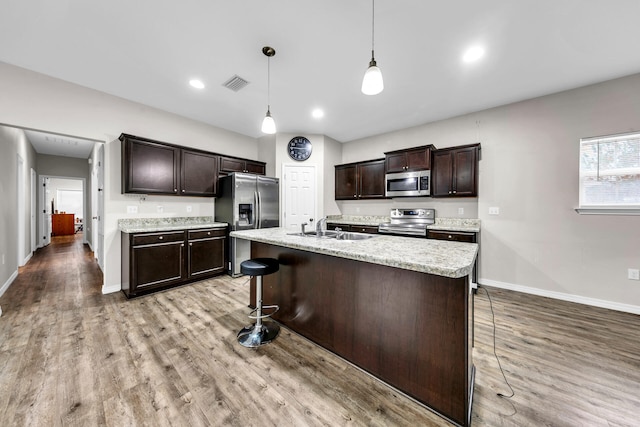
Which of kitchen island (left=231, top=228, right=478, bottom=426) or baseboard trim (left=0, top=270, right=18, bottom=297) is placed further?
baseboard trim (left=0, top=270, right=18, bottom=297)

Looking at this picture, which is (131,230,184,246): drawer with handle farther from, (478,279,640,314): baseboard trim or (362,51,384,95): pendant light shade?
(478,279,640,314): baseboard trim

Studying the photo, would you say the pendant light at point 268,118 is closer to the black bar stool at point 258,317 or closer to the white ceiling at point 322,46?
the white ceiling at point 322,46

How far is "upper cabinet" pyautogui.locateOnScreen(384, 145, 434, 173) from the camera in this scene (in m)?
3.85

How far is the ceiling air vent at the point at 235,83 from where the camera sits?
9.24 ft

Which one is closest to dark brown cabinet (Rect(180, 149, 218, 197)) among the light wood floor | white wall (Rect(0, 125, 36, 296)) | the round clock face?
the round clock face

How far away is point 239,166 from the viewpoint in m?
4.47

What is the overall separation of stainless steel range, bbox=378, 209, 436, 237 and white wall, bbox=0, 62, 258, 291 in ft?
11.3

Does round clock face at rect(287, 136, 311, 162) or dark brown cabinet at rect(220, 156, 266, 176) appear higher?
round clock face at rect(287, 136, 311, 162)

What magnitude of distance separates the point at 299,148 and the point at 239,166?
1291 mm

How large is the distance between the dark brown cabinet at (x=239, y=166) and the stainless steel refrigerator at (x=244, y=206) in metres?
0.26

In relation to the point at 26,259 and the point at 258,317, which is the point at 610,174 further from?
the point at 26,259

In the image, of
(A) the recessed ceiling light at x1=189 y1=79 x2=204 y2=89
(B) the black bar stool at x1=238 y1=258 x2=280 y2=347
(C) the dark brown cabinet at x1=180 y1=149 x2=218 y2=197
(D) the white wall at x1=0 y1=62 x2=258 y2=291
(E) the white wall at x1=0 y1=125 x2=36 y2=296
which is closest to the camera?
(B) the black bar stool at x1=238 y1=258 x2=280 y2=347

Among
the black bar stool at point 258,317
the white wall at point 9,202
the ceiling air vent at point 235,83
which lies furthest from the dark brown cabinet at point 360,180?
the white wall at point 9,202

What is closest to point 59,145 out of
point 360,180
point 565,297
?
point 360,180
